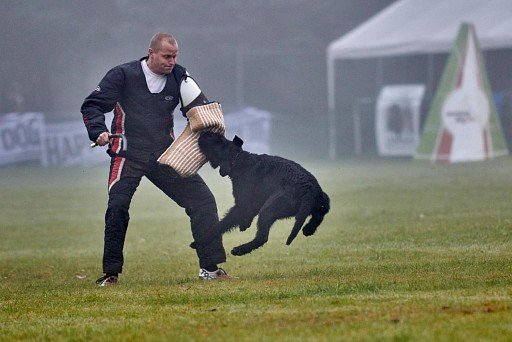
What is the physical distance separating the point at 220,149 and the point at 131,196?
0.74m

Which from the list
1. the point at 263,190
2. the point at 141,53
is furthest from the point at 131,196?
the point at 141,53

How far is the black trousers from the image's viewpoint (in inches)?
327

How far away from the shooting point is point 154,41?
8.09 metres

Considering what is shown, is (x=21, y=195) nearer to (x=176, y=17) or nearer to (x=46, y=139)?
(x=46, y=139)

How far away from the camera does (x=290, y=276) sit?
8.21 metres

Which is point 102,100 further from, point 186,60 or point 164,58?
point 186,60

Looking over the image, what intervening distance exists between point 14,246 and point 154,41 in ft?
16.9

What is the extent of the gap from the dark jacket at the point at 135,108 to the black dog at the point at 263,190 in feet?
1.13

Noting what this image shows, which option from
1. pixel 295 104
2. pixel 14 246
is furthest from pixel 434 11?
pixel 14 246

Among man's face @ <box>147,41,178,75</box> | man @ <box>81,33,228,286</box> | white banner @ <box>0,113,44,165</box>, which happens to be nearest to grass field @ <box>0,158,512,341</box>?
man @ <box>81,33,228,286</box>

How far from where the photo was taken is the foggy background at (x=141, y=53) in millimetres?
34969

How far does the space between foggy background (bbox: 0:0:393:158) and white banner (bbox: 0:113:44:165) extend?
6220 millimetres

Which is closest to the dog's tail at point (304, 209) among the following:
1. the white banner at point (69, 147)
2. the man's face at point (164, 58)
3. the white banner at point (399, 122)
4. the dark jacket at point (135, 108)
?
the dark jacket at point (135, 108)

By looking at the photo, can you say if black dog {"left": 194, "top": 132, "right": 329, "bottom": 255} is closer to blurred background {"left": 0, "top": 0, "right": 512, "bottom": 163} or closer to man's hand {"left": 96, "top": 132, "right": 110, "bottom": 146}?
man's hand {"left": 96, "top": 132, "right": 110, "bottom": 146}
